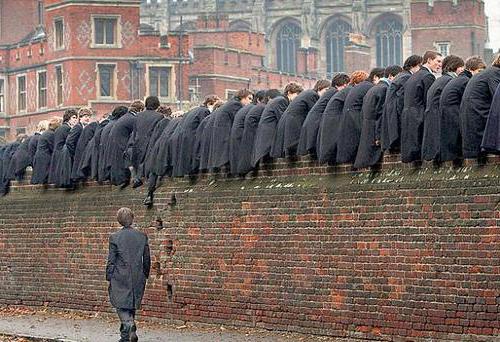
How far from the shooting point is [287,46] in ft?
445

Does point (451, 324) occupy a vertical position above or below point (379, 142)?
below

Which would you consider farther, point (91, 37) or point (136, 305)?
point (91, 37)

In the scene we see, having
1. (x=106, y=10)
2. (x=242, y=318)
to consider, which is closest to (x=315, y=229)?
(x=242, y=318)

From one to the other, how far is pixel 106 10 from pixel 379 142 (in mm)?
61268

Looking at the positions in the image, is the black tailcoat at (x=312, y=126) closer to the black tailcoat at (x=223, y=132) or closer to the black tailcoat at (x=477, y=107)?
the black tailcoat at (x=223, y=132)

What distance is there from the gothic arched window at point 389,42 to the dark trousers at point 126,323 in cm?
10093

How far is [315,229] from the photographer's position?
66.6 ft

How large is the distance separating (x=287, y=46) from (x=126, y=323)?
382 ft

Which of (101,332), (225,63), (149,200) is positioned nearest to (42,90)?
(225,63)

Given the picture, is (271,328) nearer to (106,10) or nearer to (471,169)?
(471,169)

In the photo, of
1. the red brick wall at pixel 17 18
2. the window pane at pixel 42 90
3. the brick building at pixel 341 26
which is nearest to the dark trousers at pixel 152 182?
the window pane at pixel 42 90

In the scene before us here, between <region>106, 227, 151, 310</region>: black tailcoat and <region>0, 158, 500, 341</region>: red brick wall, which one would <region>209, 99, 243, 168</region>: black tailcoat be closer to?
<region>0, 158, 500, 341</region>: red brick wall

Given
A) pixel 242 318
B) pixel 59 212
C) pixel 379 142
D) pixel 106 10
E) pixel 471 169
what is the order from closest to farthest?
pixel 471 169 < pixel 379 142 < pixel 242 318 < pixel 59 212 < pixel 106 10

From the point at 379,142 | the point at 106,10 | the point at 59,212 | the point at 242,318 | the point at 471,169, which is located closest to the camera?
the point at 471,169
